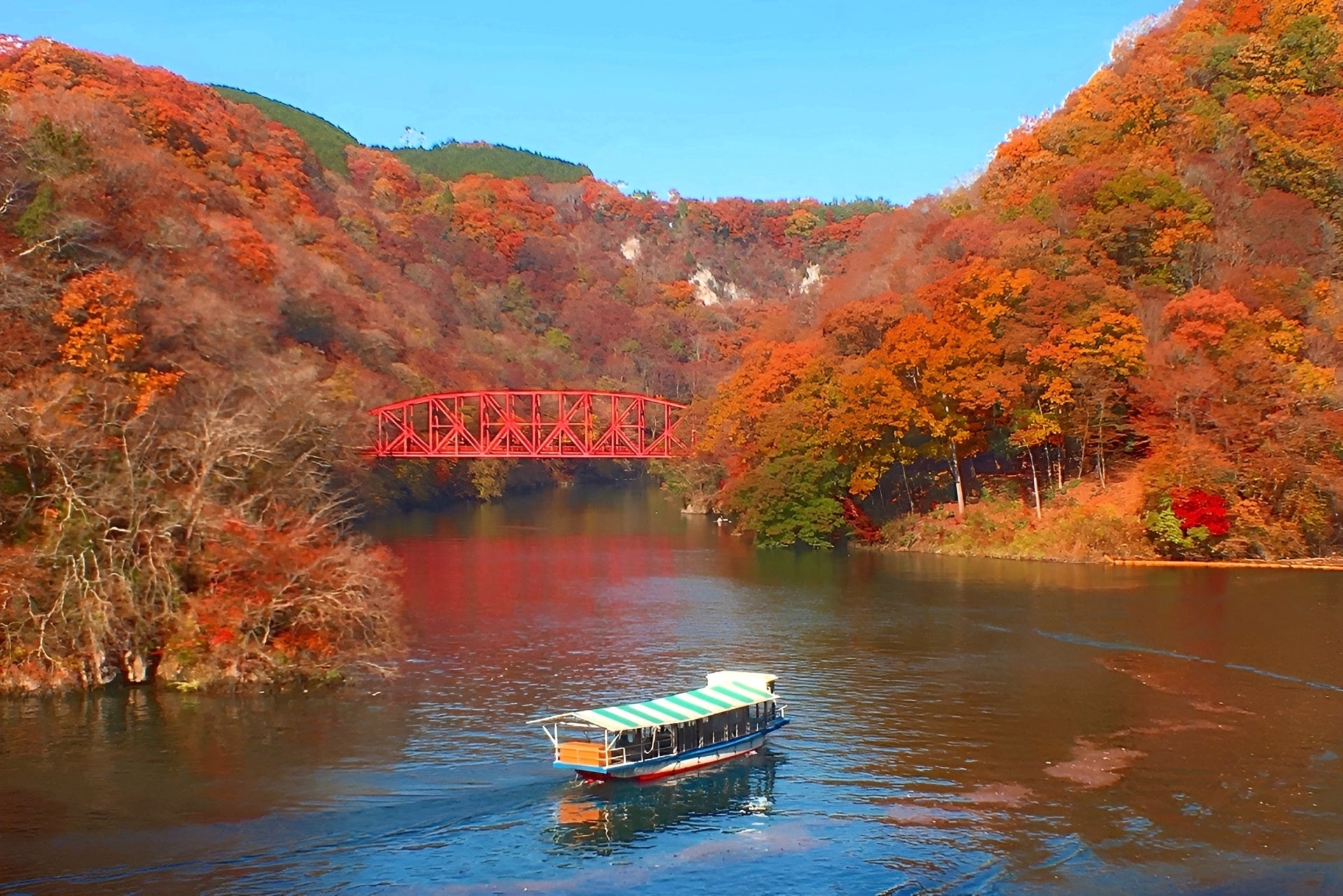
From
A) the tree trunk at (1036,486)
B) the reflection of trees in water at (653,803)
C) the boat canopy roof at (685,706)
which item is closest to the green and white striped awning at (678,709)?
the boat canopy roof at (685,706)

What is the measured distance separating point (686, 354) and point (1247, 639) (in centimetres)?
12143

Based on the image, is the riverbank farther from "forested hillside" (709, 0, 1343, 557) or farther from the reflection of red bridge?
the reflection of red bridge

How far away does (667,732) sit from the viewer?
84.7ft

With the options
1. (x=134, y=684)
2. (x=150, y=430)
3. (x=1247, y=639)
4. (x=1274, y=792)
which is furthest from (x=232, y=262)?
(x=1274, y=792)

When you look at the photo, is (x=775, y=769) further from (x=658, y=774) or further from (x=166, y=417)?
(x=166, y=417)

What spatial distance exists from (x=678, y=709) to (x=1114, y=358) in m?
36.9

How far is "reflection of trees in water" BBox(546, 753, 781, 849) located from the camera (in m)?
23.0

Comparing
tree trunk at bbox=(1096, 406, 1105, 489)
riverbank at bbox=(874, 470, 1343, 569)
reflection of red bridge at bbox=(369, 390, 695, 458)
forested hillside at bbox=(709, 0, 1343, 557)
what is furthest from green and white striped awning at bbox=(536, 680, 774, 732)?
reflection of red bridge at bbox=(369, 390, 695, 458)

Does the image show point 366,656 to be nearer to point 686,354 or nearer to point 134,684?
point 134,684

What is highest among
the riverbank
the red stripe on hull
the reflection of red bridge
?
the reflection of red bridge

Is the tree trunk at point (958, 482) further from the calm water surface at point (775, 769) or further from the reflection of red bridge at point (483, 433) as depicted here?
the reflection of red bridge at point (483, 433)

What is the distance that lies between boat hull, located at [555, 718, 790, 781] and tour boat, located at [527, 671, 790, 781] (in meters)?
0.01

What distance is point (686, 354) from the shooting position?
157 m

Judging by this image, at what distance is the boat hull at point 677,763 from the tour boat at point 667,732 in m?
0.01
